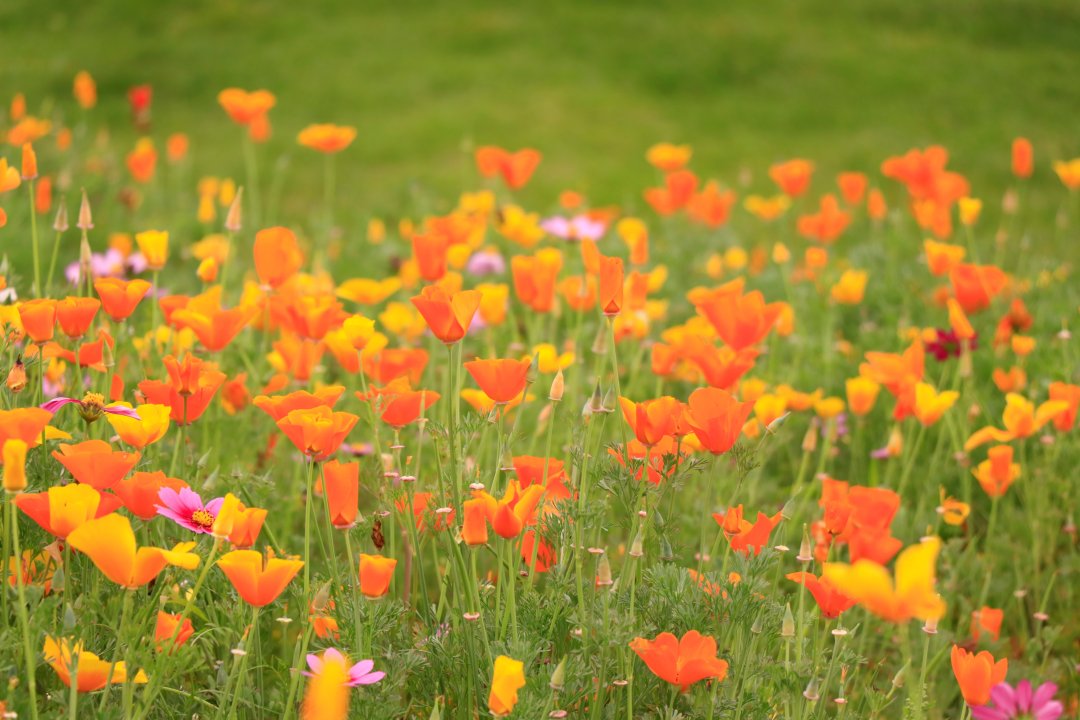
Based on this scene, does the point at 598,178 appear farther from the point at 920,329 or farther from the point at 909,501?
the point at 909,501

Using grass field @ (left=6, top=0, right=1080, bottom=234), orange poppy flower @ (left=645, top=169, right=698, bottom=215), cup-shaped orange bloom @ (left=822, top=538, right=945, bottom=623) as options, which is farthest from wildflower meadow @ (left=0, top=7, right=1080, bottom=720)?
grass field @ (left=6, top=0, right=1080, bottom=234)

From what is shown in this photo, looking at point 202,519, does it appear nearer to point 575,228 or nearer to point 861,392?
point 861,392

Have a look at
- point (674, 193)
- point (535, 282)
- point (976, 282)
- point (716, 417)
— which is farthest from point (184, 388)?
point (674, 193)

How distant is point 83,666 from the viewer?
4.47 feet

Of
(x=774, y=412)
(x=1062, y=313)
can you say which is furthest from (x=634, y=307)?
(x=1062, y=313)

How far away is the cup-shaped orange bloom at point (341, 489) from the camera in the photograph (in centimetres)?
155

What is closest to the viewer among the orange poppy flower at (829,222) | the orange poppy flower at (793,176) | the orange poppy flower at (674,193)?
the orange poppy flower at (829,222)

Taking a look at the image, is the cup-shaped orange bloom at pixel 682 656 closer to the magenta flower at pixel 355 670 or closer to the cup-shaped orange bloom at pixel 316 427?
the magenta flower at pixel 355 670

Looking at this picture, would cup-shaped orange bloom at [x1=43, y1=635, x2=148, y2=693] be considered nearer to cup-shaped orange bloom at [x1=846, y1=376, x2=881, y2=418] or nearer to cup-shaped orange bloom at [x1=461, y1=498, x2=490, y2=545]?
cup-shaped orange bloom at [x1=461, y1=498, x2=490, y2=545]

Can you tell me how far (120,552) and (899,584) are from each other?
842 mm

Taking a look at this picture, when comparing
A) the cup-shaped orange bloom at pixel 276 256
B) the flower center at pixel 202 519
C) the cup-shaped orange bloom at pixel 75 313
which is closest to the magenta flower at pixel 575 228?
the cup-shaped orange bloom at pixel 276 256

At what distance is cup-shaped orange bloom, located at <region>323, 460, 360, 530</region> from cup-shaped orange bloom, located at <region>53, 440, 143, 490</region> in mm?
255

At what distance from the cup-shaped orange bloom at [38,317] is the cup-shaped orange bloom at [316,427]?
0.44 metres

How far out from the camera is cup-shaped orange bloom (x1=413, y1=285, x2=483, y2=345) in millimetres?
1568
